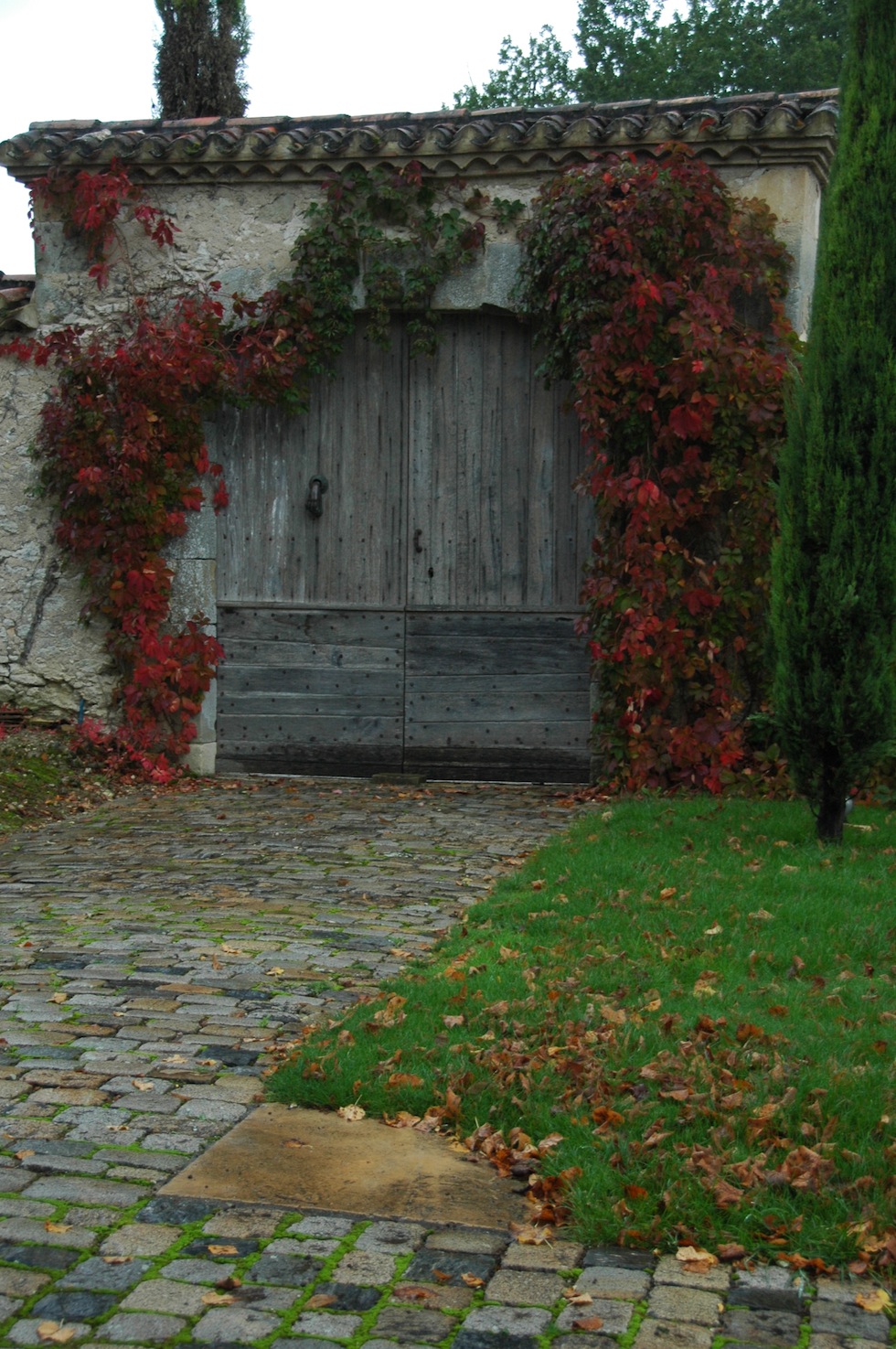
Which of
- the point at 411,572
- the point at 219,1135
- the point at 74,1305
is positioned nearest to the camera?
the point at 74,1305

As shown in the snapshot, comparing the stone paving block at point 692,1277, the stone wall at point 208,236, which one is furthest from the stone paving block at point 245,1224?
the stone wall at point 208,236

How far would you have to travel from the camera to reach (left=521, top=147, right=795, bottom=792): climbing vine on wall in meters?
8.22

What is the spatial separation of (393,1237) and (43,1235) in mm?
727

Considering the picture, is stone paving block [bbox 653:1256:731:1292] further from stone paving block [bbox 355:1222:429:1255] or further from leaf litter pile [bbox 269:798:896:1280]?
stone paving block [bbox 355:1222:429:1255]

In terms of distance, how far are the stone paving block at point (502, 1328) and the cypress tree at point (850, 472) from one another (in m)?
4.25

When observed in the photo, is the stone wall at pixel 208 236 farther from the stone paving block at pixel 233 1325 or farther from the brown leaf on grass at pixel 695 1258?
the stone paving block at pixel 233 1325

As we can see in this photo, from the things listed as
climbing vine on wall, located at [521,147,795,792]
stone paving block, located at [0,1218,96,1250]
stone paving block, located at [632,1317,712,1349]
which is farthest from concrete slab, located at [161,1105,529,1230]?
climbing vine on wall, located at [521,147,795,792]

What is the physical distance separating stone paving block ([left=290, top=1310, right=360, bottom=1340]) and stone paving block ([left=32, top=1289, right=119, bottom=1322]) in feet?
1.20

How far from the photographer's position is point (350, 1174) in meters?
3.28

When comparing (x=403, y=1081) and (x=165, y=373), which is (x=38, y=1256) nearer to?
(x=403, y=1081)

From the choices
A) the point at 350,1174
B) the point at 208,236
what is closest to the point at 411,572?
the point at 208,236

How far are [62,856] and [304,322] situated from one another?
12.8 ft

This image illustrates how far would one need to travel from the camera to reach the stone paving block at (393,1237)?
9.53 ft

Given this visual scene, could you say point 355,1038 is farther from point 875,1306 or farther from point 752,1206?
point 875,1306
